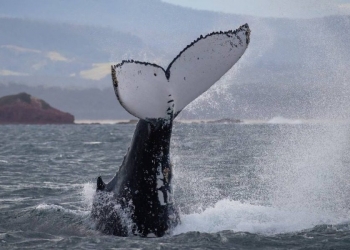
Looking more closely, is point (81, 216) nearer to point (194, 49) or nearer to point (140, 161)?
point (140, 161)

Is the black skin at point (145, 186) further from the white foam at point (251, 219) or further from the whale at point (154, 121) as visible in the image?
the white foam at point (251, 219)

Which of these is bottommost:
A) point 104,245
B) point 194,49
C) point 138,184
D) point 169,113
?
point 104,245

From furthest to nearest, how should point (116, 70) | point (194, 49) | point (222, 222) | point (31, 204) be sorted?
1. point (31, 204)
2. point (222, 222)
3. point (194, 49)
4. point (116, 70)

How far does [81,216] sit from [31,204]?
105 inches

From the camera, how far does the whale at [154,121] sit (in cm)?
814

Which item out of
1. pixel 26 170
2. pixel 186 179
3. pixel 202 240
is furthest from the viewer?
pixel 26 170

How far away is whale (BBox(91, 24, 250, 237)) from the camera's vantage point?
26.7 feet

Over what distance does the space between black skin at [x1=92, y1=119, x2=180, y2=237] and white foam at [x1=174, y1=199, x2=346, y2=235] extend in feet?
1.81

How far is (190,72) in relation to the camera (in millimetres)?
8500

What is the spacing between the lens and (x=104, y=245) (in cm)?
909

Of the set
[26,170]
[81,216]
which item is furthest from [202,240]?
[26,170]

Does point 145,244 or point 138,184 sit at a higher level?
point 138,184

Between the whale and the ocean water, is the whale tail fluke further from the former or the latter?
the ocean water

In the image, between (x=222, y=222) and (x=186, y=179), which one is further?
(x=186, y=179)
